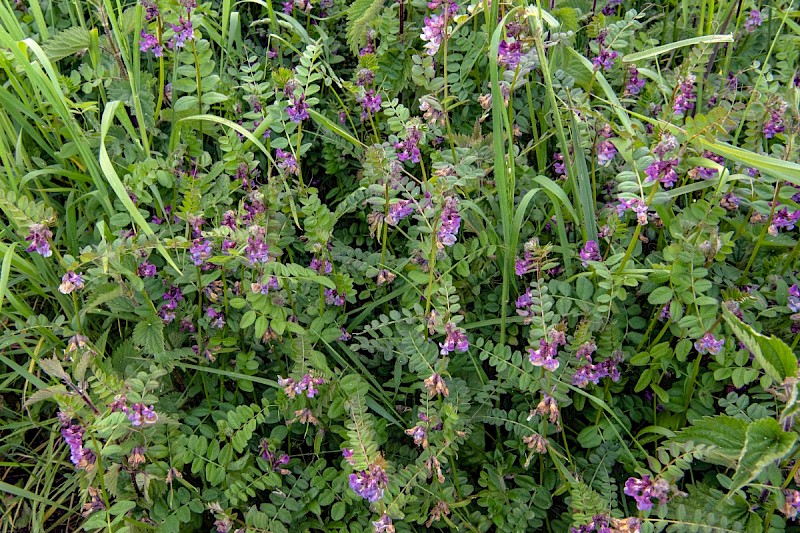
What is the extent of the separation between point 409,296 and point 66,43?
5.03ft

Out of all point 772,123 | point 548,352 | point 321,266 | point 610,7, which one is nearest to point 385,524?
point 548,352

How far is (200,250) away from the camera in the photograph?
2021 mm

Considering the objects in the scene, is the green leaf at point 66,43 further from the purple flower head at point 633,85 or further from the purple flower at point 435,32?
the purple flower head at point 633,85

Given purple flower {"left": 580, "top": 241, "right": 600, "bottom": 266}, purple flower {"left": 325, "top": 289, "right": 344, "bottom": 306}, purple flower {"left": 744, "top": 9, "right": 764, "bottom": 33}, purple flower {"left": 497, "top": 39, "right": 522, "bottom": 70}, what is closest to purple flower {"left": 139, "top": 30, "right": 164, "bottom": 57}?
purple flower {"left": 325, "top": 289, "right": 344, "bottom": 306}

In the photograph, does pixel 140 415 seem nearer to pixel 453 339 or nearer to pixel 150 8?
pixel 453 339

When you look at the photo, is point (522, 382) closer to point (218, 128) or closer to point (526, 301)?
point (526, 301)

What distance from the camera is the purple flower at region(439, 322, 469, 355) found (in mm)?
1847

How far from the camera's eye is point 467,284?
2.30 metres

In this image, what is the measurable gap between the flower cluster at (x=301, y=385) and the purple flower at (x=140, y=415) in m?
0.35

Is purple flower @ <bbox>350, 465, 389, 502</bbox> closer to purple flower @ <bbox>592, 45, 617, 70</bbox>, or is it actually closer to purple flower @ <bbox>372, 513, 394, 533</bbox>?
purple flower @ <bbox>372, 513, 394, 533</bbox>

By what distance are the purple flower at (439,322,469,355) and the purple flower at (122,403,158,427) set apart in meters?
0.78

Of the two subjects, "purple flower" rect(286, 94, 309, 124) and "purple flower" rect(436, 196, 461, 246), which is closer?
"purple flower" rect(436, 196, 461, 246)

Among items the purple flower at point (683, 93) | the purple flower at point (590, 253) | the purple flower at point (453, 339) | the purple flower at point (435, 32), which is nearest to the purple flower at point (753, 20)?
the purple flower at point (683, 93)

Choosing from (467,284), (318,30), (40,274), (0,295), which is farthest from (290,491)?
(318,30)
